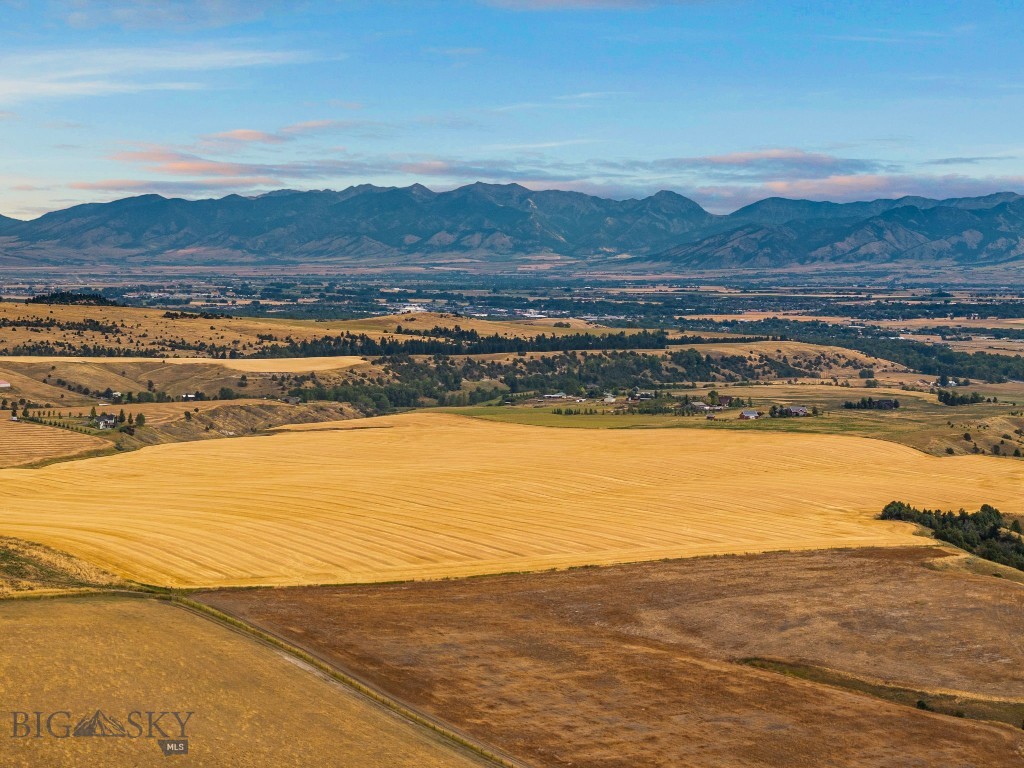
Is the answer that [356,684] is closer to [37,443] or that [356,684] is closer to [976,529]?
[976,529]

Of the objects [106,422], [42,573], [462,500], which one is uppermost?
[42,573]

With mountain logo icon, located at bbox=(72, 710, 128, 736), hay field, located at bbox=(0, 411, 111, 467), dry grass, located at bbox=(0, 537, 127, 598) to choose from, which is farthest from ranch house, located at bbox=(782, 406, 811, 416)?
mountain logo icon, located at bbox=(72, 710, 128, 736)

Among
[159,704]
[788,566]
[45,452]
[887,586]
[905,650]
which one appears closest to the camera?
[159,704]

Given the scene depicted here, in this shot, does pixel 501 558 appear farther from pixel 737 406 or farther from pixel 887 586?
pixel 737 406

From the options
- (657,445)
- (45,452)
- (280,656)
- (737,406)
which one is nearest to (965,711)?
(280,656)

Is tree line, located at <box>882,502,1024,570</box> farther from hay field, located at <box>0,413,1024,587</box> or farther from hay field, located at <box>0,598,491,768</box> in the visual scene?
hay field, located at <box>0,598,491,768</box>

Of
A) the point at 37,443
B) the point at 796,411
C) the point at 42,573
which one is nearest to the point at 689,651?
the point at 42,573
